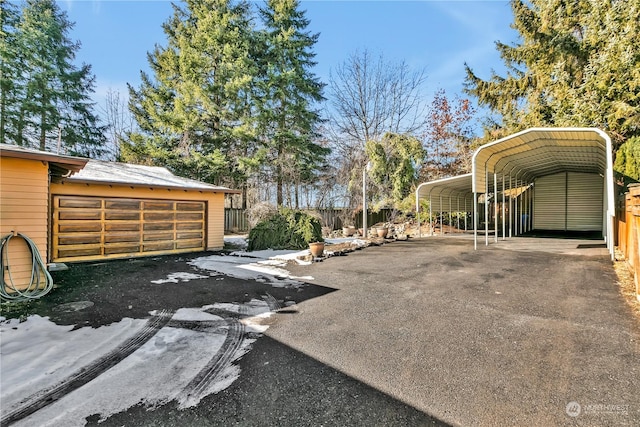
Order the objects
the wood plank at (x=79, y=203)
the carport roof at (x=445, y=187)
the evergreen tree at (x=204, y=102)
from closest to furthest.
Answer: the wood plank at (x=79, y=203) → the carport roof at (x=445, y=187) → the evergreen tree at (x=204, y=102)

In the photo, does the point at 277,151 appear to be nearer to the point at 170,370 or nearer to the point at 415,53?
the point at 415,53

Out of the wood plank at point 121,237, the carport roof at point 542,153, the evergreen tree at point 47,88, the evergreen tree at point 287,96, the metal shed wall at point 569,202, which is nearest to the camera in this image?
the carport roof at point 542,153

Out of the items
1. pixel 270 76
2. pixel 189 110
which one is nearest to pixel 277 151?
pixel 270 76

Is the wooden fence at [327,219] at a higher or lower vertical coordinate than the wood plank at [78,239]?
higher

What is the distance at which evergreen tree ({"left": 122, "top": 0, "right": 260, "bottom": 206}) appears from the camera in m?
17.0

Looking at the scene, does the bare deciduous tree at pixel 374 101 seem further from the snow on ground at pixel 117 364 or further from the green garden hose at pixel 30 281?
the snow on ground at pixel 117 364

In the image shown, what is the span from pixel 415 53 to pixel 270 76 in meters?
9.31

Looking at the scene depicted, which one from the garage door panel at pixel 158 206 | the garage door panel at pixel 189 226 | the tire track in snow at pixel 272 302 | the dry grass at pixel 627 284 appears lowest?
the tire track in snow at pixel 272 302

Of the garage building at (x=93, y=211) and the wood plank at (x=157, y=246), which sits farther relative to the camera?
the wood plank at (x=157, y=246)

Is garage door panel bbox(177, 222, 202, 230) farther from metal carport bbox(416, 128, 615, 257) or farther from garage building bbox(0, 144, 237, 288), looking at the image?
metal carport bbox(416, 128, 615, 257)

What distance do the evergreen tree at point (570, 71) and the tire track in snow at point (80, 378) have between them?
12143 millimetres

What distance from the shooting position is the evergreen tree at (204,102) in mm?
17016

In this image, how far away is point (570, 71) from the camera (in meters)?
10.5

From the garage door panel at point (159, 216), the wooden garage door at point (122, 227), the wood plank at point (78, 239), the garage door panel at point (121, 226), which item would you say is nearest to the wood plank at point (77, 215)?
the wooden garage door at point (122, 227)
